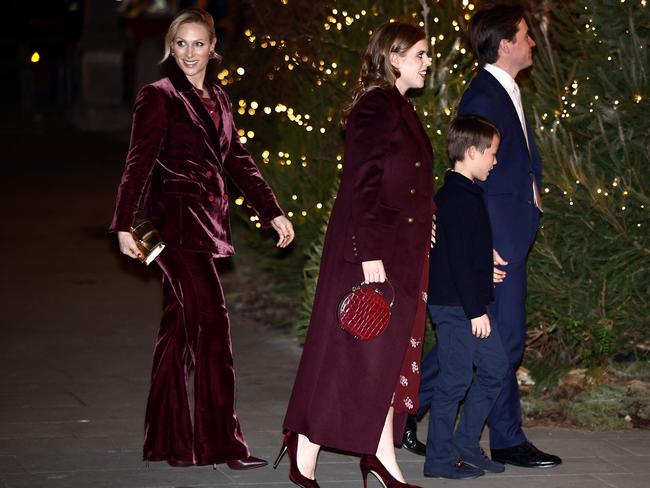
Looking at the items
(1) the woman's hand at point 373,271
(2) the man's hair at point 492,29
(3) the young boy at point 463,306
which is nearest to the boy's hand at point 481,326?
(3) the young boy at point 463,306

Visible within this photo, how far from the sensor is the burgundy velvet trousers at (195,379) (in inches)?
222

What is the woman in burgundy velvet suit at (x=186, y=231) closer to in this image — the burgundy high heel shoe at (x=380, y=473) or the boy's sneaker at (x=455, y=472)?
the burgundy high heel shoe at (x=380, y=473)

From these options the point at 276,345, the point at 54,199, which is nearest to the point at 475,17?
the point at 276,345

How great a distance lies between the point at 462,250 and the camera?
5402 millimetres

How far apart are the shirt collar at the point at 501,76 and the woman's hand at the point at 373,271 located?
129cm

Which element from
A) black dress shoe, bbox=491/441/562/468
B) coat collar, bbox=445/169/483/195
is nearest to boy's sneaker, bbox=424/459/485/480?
black dress shoe, bbox=491/441/562/468

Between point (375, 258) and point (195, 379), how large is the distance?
1154mm

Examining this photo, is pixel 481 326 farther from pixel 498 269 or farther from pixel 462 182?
pixel 462 182

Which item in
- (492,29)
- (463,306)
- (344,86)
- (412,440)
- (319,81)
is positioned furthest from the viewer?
(319,81)

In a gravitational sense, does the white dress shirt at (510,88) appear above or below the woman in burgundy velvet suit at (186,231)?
above

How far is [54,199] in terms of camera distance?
49.9 ft

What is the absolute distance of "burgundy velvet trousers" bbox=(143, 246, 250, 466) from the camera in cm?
563

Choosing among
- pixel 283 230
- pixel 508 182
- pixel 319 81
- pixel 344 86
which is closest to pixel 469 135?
pixel 508 182

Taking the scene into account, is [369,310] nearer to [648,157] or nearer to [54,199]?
[648,157]
